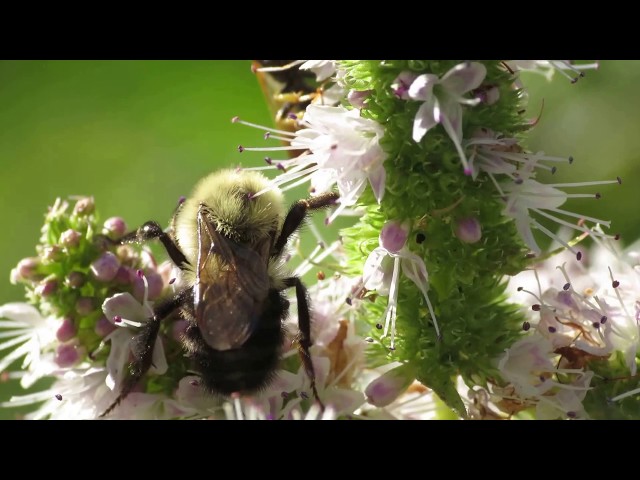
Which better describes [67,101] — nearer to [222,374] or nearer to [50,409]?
[50,409]

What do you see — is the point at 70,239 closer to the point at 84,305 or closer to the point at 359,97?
the point at 84,305

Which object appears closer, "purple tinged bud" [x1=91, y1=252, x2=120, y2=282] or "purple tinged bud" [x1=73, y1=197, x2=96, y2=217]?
"purple tinged bud" [x1=91, y1=252, x2=120, y2=282]

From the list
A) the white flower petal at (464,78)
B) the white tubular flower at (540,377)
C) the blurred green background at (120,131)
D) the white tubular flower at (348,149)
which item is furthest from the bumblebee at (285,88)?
the blurred green background at (120,131)

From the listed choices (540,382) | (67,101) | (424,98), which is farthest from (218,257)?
(67,101)

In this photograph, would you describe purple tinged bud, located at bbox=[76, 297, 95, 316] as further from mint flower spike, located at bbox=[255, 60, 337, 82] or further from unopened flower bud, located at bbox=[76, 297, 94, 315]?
mint flower spike, located at bbox=[255, 60, 337, 82]

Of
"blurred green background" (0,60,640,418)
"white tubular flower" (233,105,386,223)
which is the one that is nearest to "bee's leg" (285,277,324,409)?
"white tubular flower" (233,105,386,223)

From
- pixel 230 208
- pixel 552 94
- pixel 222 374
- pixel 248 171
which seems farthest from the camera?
pixel 552 94

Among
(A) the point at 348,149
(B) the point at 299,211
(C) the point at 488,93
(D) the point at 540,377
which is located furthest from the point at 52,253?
(D) the point at 540,377
